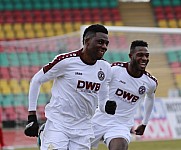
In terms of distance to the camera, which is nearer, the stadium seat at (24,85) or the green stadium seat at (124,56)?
the green stadium seat at (124,56)

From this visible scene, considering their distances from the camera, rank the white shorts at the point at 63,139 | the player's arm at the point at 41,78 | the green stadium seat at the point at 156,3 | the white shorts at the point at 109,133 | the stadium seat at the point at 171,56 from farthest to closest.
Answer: the green stadium seat at the point at 156,3 < the stadium seat at the point at 171,56 < the white shorts at the point at 109,133 < the player's arm at the point at 41,78 < the white shorts at the point at 63,139

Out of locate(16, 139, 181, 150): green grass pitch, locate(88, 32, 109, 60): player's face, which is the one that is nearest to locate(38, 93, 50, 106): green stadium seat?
locate(16, 139, 181, 150): green grass pitch

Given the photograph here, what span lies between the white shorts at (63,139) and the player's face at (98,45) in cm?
83

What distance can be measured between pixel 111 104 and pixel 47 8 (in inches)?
805

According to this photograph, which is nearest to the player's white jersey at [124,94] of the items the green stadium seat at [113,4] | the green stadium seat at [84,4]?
the green stadium seat at [84,4]

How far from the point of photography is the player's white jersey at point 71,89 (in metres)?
6.91

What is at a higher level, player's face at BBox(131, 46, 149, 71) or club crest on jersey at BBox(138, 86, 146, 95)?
player's face at BBox(131, 46, 149, 71)

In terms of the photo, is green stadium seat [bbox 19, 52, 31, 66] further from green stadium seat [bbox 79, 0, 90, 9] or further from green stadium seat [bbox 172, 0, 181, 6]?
green stadium seat [bbox 172, 0, 181, 6]

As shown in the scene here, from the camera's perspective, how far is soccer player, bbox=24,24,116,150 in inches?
271

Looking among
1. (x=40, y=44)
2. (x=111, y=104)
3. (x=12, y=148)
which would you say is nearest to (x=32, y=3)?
(x=40, y=44)

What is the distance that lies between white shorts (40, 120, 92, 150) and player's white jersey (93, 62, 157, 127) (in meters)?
1.93

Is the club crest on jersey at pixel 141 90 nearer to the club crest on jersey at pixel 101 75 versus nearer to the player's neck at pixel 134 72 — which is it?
the player's neck at pixel 134 72

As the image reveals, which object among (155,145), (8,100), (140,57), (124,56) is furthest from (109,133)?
(8,100)

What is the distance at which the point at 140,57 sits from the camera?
8867mm
